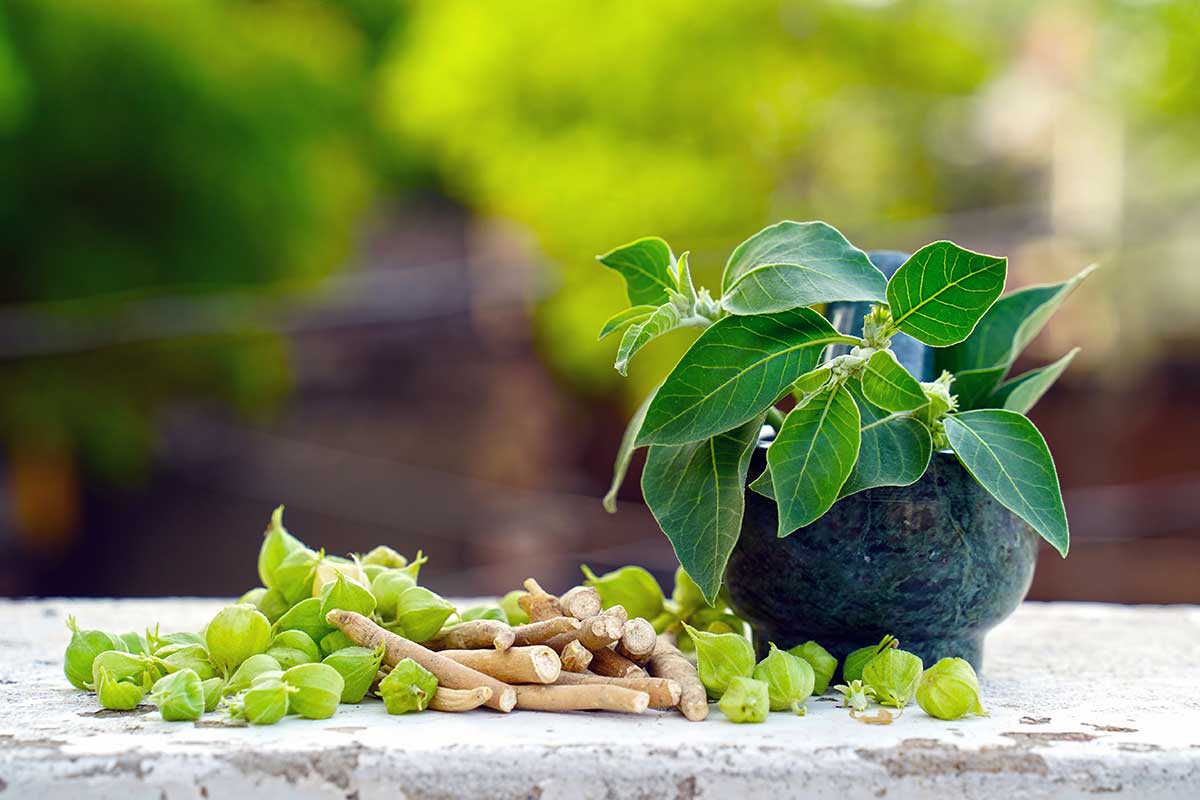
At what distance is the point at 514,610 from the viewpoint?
622 mm

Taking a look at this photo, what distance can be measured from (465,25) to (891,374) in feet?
11.3

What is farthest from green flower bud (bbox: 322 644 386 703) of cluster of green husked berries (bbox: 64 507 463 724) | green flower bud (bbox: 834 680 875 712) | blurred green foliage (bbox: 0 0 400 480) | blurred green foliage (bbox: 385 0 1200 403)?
blurred green foliage (bbox: 0 0 400 480)

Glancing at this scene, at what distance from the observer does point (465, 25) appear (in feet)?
12.1

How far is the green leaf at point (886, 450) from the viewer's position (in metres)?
0.50

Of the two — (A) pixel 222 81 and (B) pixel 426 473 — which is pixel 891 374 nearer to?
(A) pixel 222 81

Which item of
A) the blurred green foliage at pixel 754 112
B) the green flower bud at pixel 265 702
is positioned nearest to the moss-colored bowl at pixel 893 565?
the green flower bud at pixel 265 702

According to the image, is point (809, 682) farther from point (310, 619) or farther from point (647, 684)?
point (310, 619)

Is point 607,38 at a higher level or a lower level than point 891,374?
higher

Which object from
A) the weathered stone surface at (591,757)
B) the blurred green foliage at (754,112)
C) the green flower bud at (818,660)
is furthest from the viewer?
the blurred green foliage at (754,112)

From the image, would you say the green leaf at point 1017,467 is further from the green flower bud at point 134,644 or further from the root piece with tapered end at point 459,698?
the green flower bud at point 134,644

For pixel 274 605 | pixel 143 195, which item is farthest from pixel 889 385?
pixel 143 195

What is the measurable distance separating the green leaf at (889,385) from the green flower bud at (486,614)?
8.6 inches

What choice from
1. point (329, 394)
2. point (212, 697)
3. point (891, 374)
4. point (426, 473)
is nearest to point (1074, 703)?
point (891, 374)

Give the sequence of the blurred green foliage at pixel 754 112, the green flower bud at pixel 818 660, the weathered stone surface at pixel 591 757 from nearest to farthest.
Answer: the weathered stone surface at pixel 591 757 < the green flower bud at pixel 818 660 < the blurred green foliage at pixel 754 112
